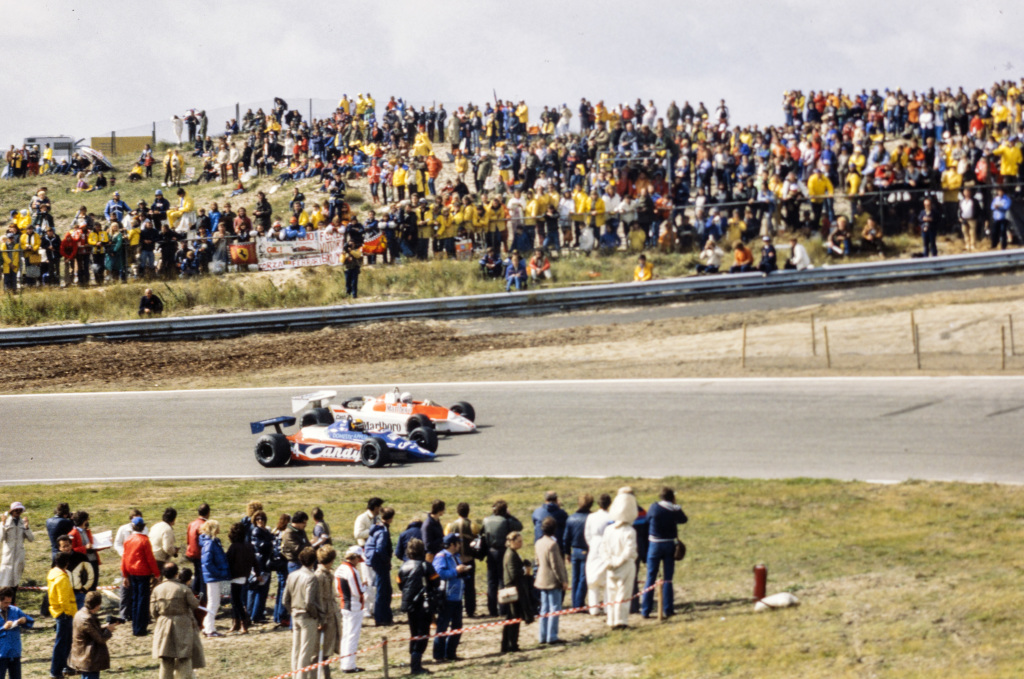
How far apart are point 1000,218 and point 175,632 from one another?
959 inches

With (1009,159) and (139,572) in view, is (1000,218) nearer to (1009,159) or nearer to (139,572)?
(1009,159)

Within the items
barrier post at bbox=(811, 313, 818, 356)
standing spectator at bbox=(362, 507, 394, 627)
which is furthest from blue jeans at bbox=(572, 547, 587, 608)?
barrier post at bbox=(811, 313, 818, 356)

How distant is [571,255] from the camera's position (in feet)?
101

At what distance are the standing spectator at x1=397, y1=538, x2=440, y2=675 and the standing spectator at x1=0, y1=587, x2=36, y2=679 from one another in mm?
3514

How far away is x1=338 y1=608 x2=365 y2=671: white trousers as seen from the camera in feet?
36.7

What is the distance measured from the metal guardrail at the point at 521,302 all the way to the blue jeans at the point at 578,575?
16.9m

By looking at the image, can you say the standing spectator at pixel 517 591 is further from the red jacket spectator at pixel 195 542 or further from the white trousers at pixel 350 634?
the red jacket spectator at pixel 195 542

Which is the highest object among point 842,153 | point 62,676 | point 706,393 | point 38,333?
point 842,153

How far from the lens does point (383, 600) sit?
1254 cm

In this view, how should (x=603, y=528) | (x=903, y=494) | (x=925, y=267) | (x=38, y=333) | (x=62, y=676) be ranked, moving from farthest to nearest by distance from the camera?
(x=38, y=333)
(x=925, y=267)
(x=903, y=494)
(x=603, y=528)
(x=62, y=676)

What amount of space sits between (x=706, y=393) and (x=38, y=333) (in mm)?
17980

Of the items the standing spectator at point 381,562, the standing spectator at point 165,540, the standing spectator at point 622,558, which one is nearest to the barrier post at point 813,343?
the standing spectator at point 622,558

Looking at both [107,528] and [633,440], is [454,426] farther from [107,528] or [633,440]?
[107,528]

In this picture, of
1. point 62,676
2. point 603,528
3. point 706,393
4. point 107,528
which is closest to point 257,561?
point 62,676
